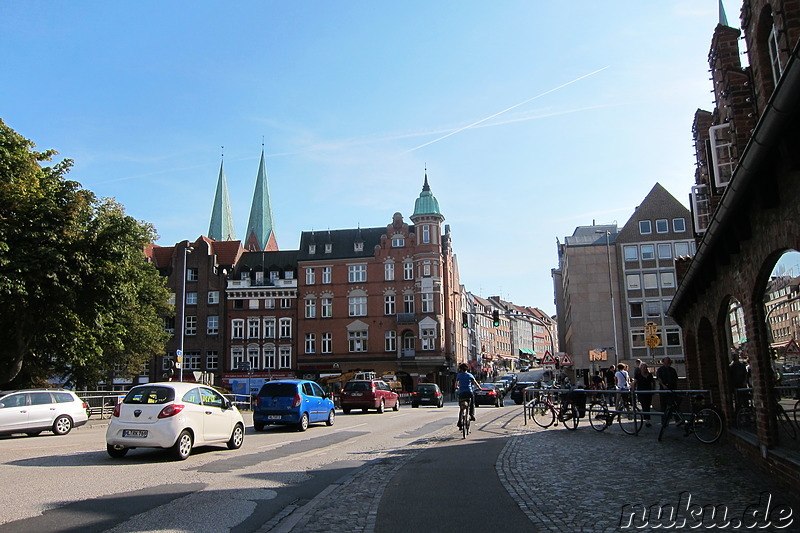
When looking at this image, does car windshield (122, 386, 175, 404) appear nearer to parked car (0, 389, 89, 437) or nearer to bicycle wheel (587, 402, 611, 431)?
parked car (0, 389, 89, 437)

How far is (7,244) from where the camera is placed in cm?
2283

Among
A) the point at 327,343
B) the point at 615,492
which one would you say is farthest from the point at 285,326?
the point at 615,492

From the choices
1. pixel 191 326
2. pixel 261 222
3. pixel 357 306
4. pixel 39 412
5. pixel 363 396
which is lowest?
pixel 363 396

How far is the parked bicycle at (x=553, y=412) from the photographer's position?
18906 millimetres

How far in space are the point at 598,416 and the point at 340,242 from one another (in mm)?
54181

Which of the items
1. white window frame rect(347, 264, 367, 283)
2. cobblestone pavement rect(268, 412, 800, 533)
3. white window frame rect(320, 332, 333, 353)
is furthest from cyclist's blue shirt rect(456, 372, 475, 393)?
white window frame rect(347, 264, 367, 283)

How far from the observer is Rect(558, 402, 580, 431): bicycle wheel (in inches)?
730

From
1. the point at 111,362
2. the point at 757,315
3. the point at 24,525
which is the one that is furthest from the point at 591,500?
the point at 111,362

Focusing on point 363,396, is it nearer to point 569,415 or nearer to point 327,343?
point 569,415

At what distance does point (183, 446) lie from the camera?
43.1ft

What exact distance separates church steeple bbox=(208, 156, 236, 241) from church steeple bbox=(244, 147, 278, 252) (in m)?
5.11

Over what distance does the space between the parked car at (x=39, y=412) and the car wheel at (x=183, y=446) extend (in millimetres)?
10062

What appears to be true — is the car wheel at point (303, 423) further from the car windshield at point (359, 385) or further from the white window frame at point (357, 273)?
the white window frame at point (357, 273)

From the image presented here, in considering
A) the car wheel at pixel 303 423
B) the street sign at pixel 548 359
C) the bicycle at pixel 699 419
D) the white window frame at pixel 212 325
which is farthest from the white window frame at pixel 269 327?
the bicycle at pixel 699 419
